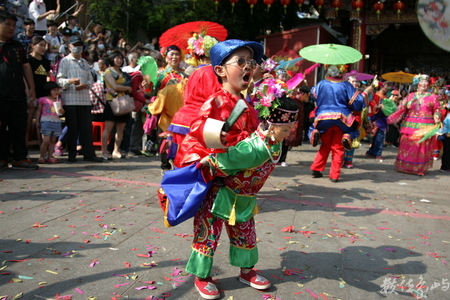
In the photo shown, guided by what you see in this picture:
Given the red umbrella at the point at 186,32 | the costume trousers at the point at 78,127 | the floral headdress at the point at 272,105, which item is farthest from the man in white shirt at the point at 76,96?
the floral headdress at the point at 272,105

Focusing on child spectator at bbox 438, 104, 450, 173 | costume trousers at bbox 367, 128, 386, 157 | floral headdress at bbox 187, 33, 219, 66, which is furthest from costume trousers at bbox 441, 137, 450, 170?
floral headdress at bbox 187, 33, 219, 66

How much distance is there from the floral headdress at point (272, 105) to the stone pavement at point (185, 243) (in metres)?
1.19

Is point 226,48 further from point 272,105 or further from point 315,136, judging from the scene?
point 315,136

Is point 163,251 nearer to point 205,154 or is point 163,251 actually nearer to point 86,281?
point 86,281

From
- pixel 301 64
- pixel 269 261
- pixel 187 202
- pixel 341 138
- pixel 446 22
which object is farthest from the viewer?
pixel 301 64

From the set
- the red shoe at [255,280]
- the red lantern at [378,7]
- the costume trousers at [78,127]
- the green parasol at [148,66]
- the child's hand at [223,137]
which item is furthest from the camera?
the red lantern at [378,7]

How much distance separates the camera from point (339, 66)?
7.17 meters

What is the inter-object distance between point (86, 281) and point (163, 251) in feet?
2.39

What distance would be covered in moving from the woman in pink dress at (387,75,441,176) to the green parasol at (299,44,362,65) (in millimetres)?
1802

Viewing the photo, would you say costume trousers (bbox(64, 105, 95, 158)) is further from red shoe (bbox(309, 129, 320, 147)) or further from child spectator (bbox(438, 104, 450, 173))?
child spectator (bbox(438, 104, 450, 173))

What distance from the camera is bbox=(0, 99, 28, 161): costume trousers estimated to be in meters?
5.97

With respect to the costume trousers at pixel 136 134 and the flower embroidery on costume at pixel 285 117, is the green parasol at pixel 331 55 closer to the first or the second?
the costume trousers at pixel 136 134

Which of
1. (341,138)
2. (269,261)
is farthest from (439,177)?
(269,261)

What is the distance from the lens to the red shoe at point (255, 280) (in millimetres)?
2725
